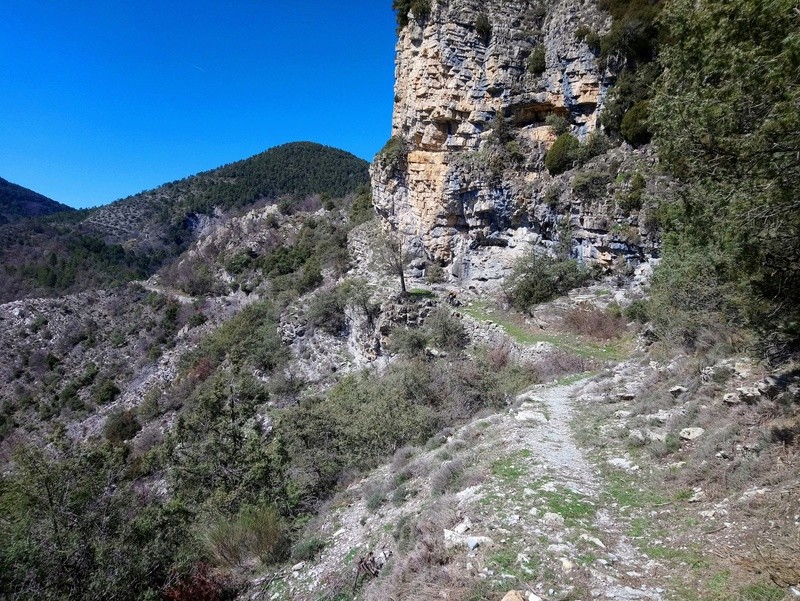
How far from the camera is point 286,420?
42.6 feet

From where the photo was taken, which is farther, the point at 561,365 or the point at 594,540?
the point at 561,365

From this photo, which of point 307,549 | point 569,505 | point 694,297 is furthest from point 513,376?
point 307,549

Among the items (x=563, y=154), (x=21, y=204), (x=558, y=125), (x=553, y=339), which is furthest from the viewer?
(x=21, y=204)

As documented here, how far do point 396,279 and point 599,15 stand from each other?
1800cm

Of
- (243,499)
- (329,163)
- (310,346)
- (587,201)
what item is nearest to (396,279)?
(310,346)

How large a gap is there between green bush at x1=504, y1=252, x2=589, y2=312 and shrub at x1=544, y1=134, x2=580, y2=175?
5.05m

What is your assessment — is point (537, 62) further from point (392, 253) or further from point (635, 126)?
point (392, 253)

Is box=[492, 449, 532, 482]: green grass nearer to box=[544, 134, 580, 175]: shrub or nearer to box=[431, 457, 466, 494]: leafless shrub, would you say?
box=[431, 457, 466, 494]: leafless shrub

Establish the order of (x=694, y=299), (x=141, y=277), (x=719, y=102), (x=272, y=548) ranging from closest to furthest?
1. (x=719, y=102)
2. (x=272, y=548)
3. (x=694, y=299)
4. (x=141, y=277)

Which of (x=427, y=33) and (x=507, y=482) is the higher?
(x=427, y=33)

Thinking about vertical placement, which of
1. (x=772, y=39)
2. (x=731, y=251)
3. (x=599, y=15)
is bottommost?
(x=731, y=251)

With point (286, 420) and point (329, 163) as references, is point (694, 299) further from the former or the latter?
point (329, 163)

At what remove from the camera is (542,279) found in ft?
68.0

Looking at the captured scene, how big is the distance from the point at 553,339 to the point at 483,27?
19404 mm
